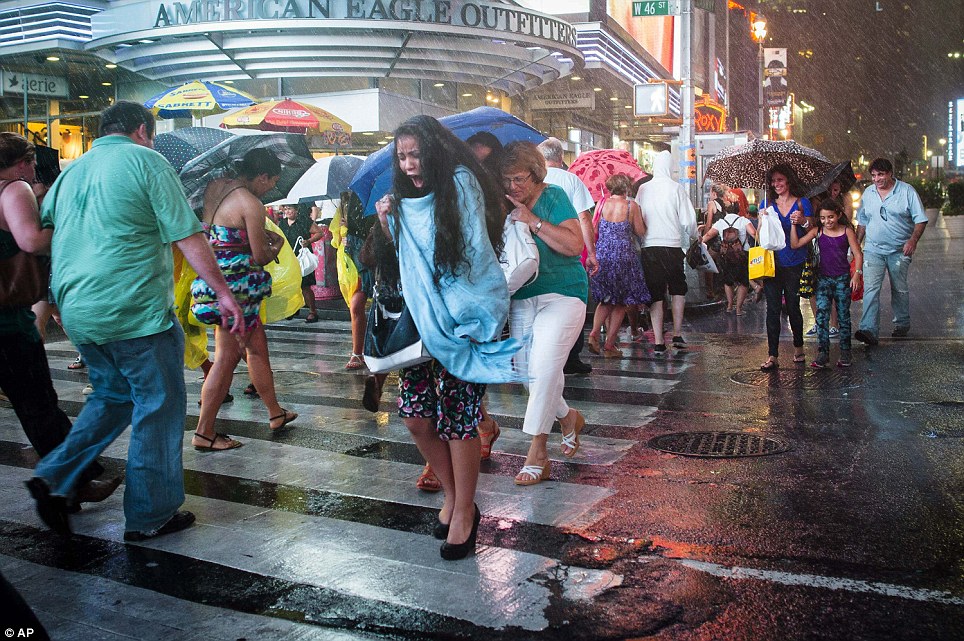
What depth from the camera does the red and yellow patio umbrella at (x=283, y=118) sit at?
635 inches

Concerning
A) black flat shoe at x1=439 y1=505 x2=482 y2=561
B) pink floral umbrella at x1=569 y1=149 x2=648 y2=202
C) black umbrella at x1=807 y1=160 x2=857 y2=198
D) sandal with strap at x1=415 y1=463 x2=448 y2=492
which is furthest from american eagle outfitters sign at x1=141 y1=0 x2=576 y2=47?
black flat shoe at x1=439 y1=505 x2=482 y2=561

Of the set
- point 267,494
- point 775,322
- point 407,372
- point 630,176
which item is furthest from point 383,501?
point 630,176

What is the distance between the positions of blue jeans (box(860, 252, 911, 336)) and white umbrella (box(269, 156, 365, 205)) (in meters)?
5.81

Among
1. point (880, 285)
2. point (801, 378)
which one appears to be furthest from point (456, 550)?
point (880, 285)

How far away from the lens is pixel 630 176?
10680 mm

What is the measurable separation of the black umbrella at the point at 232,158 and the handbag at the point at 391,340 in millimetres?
2562

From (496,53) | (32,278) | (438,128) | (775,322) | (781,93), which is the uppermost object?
(781,93)

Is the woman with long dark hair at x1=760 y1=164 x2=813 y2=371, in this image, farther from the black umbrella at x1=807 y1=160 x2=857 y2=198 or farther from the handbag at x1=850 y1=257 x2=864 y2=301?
the handbag at x1=850 y1=257 x2=864 y2=301

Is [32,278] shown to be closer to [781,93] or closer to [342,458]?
[342,458]

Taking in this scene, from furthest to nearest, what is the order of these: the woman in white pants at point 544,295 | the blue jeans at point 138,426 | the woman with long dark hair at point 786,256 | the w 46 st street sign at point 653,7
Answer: the w 46 st street sign at point 653,7, the woman with long dark hair at point 786,256, the woman in white pants at point 544,295, the blue jeans at point 138,426

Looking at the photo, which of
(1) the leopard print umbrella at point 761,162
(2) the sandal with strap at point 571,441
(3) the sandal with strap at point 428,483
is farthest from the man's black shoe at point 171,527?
(1) the leopard print umbrella at point 761,162

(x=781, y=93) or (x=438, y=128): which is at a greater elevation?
(x=781, y=93)

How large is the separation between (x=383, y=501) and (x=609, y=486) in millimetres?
1261

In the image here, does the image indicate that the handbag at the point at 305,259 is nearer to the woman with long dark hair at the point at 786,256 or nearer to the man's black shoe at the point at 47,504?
the woman with long dark hair at the point at 786,256
